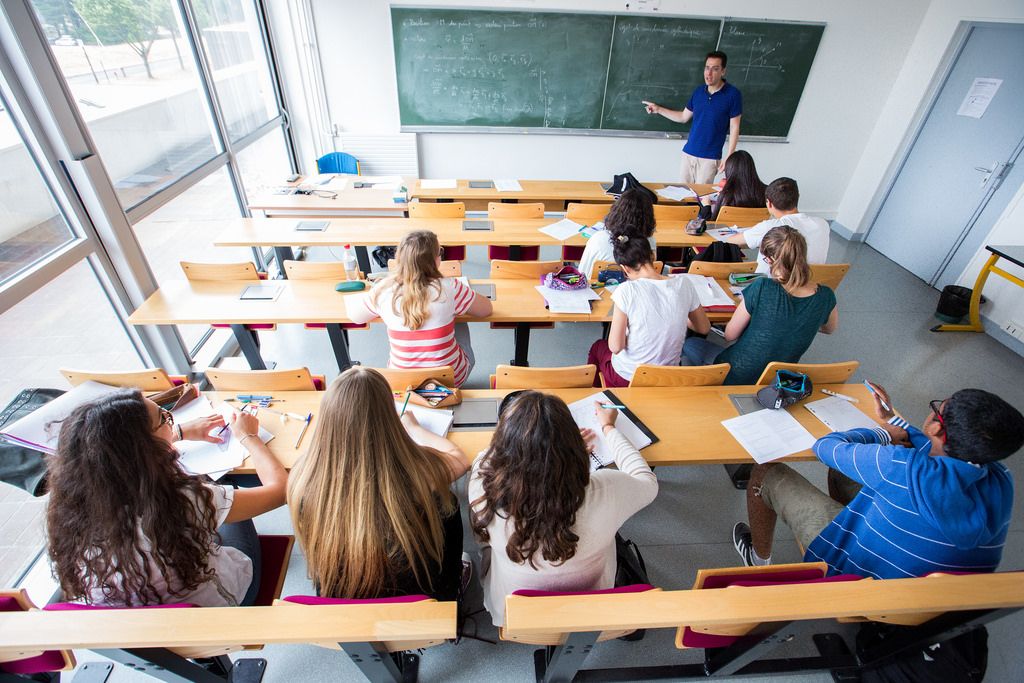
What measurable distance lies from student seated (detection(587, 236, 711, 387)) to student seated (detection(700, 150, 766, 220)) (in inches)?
83.7

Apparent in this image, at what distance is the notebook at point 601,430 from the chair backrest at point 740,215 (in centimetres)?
274

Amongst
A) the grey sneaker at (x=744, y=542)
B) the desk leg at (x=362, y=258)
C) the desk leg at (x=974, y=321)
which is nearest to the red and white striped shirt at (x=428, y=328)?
the grey sneaker at (x=744, y=542)

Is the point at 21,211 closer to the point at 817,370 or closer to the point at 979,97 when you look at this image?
the point at 817,370

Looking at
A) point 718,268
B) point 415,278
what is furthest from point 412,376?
point 718,268

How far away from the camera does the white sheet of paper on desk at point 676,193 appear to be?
190 inches

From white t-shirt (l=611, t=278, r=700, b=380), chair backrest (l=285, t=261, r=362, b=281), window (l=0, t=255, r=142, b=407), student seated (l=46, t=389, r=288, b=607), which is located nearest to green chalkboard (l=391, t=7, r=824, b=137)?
chair backrest (l=285, t=261, r=362, b=281)

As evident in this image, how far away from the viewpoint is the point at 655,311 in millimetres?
2389

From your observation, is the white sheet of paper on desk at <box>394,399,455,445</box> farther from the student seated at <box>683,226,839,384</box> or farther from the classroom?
the student seated at <box>683,226,839,384</box>

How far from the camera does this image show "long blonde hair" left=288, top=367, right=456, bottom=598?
1321 mm

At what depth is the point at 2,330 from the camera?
242 centimetres

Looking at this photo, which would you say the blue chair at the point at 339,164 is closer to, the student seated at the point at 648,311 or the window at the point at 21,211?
the window at the point at 21,211

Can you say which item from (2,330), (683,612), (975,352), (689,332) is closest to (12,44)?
(2,330)

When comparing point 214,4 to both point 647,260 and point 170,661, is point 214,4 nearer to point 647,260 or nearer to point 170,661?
point 647,260

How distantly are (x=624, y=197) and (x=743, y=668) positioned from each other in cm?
234
